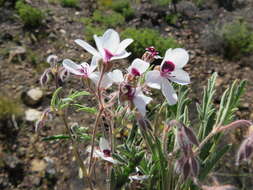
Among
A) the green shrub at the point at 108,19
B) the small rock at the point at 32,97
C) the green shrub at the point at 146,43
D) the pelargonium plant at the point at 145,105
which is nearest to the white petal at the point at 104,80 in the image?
the pelargonium plant at the point at 145,105

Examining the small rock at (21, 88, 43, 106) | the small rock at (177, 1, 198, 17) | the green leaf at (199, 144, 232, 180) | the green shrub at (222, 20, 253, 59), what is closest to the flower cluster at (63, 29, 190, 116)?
the green leaf at (199, 144, 232, 180)

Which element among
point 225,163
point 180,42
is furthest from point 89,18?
point 225,163

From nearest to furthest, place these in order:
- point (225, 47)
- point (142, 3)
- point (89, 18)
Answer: point (225, 47), point (89, 18), point (142, 3)

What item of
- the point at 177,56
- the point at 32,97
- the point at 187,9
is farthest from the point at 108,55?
the point at 187,9

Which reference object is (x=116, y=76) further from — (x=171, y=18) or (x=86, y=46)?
(x=171, y=18)

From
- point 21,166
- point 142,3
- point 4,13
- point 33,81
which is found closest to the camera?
point 21,166

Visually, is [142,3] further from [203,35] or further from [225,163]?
[225,163]
